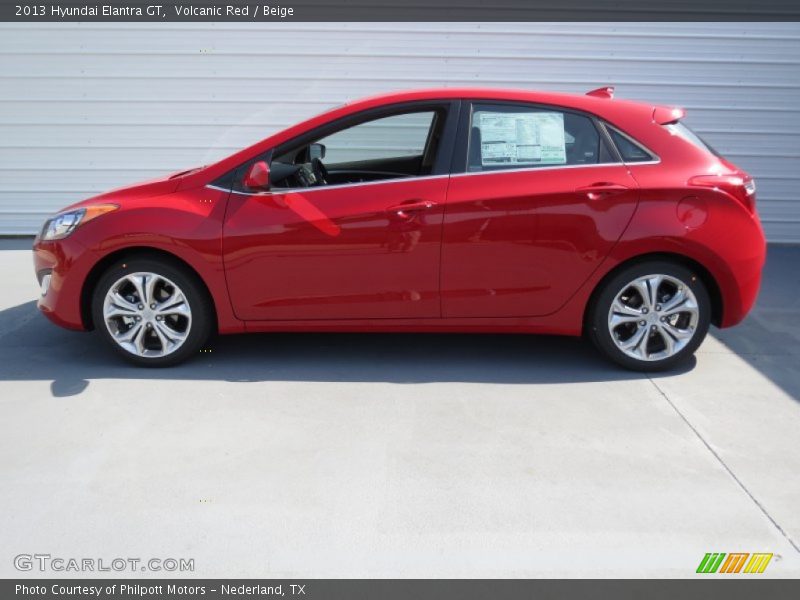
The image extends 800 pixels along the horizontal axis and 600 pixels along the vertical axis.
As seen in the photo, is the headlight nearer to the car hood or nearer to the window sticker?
the car hood

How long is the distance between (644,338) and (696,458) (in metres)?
1.10

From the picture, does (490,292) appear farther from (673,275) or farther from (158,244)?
(158,244)

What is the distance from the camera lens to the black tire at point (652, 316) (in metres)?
4.68

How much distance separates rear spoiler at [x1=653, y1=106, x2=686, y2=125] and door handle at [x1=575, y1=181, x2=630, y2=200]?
19.4 inches

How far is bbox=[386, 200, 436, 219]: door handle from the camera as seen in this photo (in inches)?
181

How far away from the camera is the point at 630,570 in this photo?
291 centimetres

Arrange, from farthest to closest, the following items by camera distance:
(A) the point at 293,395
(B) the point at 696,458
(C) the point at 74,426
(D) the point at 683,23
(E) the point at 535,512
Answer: (D) the point at 683,23 < (A) the point at 293,395 < (C) the point at 74,426 < (B) the point at 696,458 < (E) the point at 535,512

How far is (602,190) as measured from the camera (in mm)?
4578

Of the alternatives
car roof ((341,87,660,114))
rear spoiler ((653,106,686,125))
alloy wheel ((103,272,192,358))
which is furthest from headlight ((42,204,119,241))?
rear spoiler ((653,106,686,125))

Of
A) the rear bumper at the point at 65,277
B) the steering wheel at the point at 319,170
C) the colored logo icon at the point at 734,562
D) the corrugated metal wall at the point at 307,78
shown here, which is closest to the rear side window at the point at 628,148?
the steering wheel at the point at 319,170

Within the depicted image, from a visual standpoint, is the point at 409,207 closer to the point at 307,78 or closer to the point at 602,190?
the point at 602,190

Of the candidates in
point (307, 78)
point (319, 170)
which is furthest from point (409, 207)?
point (307, 78)

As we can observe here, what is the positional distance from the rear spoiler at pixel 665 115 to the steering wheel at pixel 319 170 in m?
1.96

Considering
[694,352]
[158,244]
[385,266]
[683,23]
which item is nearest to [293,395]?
[385,266]
